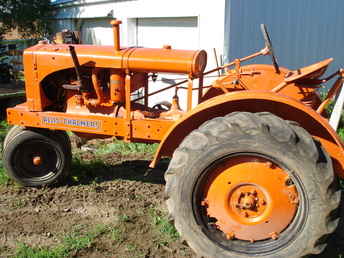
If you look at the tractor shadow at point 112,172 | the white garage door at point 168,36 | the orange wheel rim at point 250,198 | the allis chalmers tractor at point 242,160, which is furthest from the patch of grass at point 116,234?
the white garage door at point 168,36

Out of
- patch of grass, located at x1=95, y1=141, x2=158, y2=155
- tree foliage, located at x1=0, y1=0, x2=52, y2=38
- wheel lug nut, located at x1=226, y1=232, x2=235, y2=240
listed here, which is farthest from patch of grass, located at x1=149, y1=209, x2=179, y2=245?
tree foliage, located at x1=0, y1=0, x2=52, y2=38

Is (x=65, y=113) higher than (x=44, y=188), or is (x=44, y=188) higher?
(x=65, y=113)

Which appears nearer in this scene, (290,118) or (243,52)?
(290,118)

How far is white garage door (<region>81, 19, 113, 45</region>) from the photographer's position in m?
10.3

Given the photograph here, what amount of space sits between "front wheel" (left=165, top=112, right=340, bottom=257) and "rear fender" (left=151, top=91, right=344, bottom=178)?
163 mm

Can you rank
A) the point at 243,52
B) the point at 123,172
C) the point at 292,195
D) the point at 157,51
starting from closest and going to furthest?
the point at 292,195 → the point at 157,51 → the point at 123,172 → the point at 243,52

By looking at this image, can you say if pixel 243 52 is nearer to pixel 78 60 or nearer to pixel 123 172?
pixel 123 172

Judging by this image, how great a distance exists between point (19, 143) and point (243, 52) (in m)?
4.68

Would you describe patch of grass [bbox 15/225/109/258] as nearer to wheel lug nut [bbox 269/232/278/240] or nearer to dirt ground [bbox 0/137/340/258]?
dirt ground [bbox 0/137/340/258]

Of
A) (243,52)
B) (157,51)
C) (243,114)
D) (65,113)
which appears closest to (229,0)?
(243,52)

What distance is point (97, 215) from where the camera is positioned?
3.69m

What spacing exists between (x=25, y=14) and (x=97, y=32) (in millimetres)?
4017

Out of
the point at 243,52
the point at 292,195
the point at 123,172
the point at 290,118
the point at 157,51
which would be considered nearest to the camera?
the point at 292,195

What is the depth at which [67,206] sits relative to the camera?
386 centimetres
